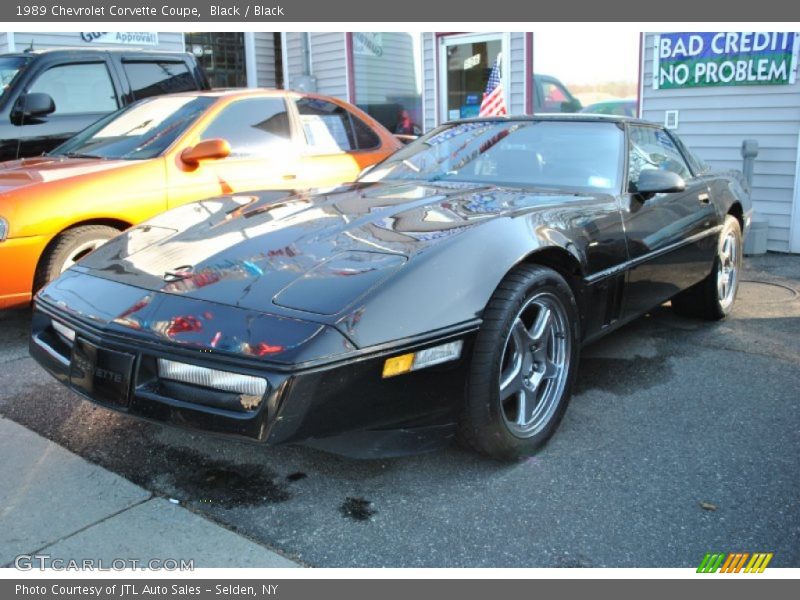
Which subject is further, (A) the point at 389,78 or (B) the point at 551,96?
(A) the point at 389,78

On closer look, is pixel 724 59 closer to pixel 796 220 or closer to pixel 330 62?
pixel 796 220

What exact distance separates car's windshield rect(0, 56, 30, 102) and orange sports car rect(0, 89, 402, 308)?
52.5 inches

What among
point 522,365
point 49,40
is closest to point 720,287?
point 522,365

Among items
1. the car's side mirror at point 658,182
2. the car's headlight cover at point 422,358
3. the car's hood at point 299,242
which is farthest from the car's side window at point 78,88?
the car's headlight cover at point 422,358

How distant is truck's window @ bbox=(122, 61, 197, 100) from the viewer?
6.77m

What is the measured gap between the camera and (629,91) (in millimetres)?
8250

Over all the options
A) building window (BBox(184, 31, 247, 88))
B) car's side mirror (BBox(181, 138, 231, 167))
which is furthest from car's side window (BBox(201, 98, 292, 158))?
building window (BBox(184, 31, 247, 88))

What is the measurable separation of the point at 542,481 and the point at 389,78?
8916 mm

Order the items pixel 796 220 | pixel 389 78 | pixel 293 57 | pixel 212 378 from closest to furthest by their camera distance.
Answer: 1. pixel 212 378
2. pixel 796 220
3. pixel 389 78
4. pixel 293 57

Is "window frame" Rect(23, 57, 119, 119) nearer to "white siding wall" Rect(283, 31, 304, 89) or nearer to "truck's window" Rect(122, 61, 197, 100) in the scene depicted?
"truck's window" Rect(122, 61, 197, 100)

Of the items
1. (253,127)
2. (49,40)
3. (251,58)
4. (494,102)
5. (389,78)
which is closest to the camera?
(253,127)

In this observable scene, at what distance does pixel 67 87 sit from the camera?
21.2 ft

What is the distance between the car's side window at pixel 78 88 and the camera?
6.35m

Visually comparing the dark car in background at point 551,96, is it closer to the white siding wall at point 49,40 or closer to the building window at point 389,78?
the building window at point 389,78
